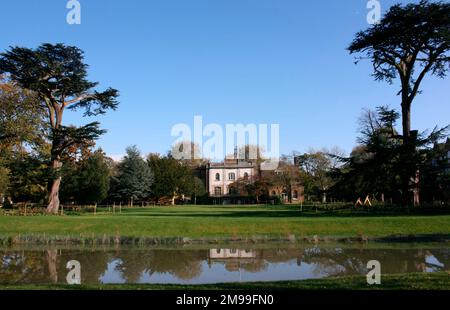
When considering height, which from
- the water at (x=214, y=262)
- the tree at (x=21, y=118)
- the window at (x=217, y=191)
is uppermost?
the tree at (x=21, y=118)

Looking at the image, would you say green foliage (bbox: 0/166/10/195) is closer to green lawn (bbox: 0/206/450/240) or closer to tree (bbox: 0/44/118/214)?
tree (bbox: 0/44/118/214)

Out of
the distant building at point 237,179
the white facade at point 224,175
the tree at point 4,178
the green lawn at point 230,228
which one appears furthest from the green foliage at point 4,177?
the white facade at point 224,175

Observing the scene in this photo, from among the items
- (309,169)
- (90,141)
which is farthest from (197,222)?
(309,169)

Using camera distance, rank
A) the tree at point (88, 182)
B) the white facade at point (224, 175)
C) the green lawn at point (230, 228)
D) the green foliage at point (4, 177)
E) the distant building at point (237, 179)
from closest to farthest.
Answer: the green lawn at point (230, 228)
the green foliage at point (4, 177)
the tree at point (88, 182)
the distant building at point (237, 179)
the white facade at point (224, 175)

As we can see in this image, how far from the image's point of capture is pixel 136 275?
14188mm

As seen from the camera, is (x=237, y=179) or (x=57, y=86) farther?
(x=237, y=179)

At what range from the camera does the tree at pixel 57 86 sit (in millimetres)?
34219

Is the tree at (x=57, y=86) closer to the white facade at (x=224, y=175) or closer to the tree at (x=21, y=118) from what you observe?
the tree at (x=21, y=118)

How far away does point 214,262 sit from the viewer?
54.0ft

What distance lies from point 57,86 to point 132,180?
860 inches

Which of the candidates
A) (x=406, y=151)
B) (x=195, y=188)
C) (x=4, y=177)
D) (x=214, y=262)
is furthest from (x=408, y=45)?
(x=195, y=188)

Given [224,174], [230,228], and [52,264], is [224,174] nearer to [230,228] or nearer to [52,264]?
[230,228]

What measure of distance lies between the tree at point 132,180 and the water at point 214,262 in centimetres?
3687

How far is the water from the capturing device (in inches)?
544
